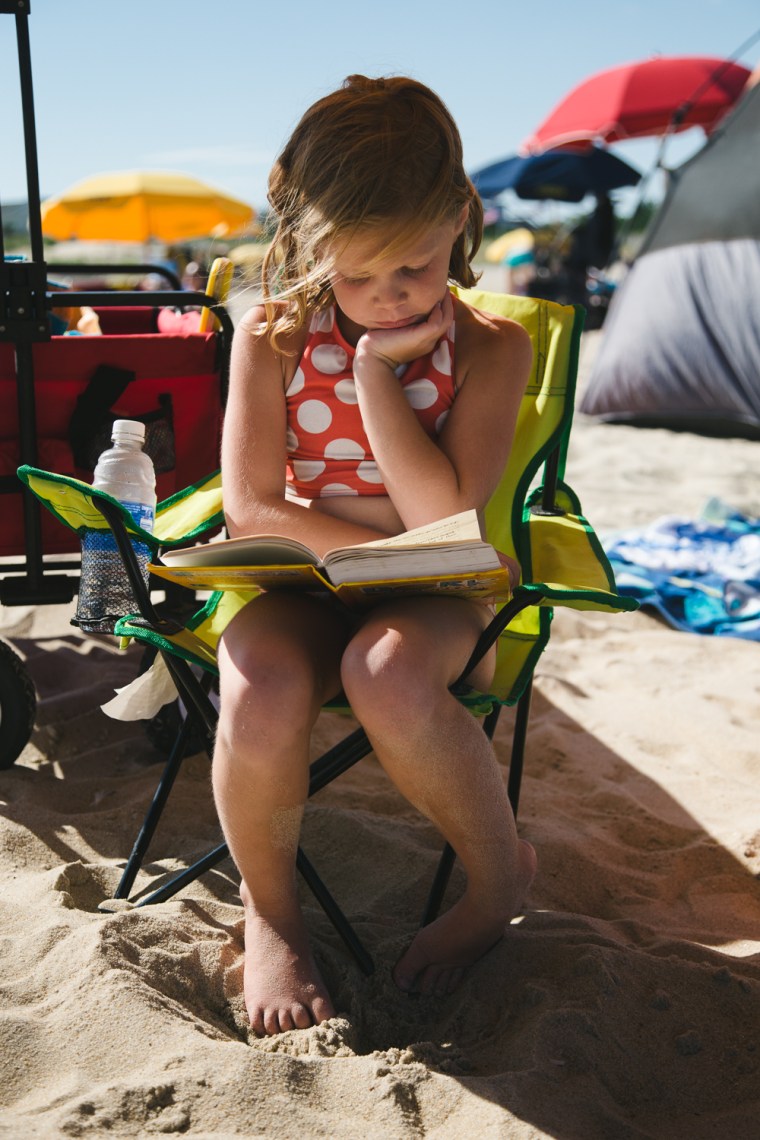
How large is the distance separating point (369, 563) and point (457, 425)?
0.50 metres

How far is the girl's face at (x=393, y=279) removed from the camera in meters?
1.77

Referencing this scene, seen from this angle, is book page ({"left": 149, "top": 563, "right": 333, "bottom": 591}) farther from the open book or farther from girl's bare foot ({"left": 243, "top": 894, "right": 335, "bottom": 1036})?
girl's bare foot ({"left": 243, "top": 894, "right": 335, "bottom": 1036})

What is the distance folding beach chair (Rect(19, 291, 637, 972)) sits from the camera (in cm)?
177

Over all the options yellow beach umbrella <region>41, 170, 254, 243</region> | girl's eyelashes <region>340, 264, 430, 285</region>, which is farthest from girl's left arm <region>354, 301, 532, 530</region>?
yellow beach umbrella <region>41, 170, 254, 243</region>

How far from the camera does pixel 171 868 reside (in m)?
2.11

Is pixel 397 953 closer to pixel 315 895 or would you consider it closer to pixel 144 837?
pixel 315 895

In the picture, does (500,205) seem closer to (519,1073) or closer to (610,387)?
(610,387)

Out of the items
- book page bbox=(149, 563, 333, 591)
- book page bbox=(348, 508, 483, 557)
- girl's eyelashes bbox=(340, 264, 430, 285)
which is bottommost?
book page bbox=(149, 563, 333, 591)

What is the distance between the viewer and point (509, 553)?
2.25m

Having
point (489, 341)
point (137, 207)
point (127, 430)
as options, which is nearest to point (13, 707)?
point (127, 430)

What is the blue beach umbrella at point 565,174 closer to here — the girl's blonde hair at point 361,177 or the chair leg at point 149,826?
the girl's blonde hair at point 361,177

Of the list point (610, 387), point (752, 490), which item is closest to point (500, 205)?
point (610, 387)

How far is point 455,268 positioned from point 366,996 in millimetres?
1313

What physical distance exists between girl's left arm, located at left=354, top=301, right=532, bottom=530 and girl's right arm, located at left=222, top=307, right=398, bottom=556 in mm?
131
